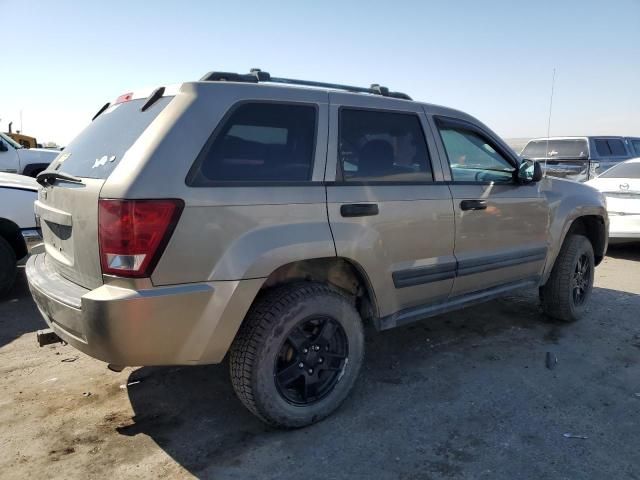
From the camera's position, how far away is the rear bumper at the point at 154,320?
2359 millimetres

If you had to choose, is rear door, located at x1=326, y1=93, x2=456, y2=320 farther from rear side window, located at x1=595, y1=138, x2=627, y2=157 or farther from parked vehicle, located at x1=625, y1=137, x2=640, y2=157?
parked vehicle, located at x1=625, y1=137, x2=640, y2=157

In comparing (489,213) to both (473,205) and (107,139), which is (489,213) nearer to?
(473,205)

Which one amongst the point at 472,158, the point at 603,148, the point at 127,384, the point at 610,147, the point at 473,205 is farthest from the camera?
the point at 610,147

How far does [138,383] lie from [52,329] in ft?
2.73

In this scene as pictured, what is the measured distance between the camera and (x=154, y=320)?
7.87 feet

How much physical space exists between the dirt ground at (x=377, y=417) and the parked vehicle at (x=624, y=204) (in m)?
3.72

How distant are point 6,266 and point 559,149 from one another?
12404mm

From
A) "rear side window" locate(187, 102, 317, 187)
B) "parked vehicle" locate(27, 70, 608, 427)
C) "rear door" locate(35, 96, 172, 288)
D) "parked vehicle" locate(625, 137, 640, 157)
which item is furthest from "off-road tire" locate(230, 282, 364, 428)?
"parked vehicle" locate(625, 137, 640, 157)

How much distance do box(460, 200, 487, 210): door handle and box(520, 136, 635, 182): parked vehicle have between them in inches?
356

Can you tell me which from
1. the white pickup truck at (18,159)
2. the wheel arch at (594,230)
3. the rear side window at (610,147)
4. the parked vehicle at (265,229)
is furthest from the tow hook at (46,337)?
the rear side window at (610,147)

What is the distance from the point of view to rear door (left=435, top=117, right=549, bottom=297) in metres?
3.68

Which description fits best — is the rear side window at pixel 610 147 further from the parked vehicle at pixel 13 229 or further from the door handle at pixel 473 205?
the parked vehicle at pixel 13 229

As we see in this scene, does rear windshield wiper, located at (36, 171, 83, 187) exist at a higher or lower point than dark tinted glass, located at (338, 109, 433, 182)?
lower

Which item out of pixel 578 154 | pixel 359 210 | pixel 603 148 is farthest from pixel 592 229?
pixel 603 148
